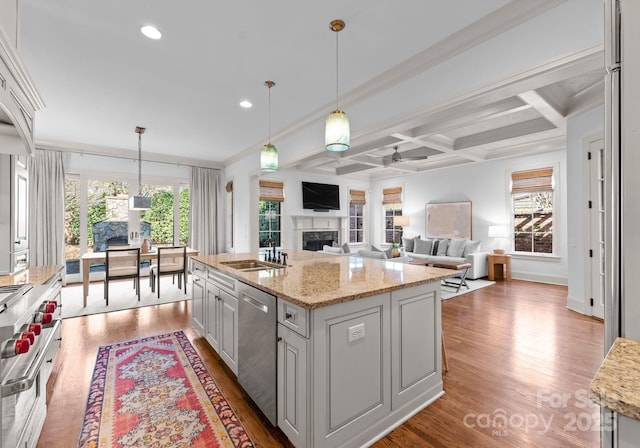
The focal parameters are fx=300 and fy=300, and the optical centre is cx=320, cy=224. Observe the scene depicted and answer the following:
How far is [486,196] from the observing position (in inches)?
278

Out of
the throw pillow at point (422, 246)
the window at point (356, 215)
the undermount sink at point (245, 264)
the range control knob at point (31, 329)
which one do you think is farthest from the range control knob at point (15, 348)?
the window at point (356, 215)

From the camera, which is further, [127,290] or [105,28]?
[127,290]

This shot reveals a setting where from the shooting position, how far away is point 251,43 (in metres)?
2.67

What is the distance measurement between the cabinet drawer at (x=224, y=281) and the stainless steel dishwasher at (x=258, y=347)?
0.17 metres

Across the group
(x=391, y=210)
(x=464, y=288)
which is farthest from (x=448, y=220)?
(x=464, y=288)

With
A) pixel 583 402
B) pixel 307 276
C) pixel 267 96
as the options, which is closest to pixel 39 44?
pixel 267 96

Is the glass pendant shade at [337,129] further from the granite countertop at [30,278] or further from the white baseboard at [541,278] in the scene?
the white baseboard at [541,278]

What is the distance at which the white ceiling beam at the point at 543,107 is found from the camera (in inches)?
134

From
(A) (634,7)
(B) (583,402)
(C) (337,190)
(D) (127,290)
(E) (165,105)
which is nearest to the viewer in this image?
(A) (634,7)

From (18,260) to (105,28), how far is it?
2.03m

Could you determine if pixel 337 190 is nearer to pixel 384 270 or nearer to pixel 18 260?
pixel 384 270

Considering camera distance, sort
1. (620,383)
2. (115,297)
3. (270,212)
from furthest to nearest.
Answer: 1. (270,212)
2. (115,297)
3. (620,383)

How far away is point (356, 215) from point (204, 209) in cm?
456

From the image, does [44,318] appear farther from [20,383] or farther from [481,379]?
[481,379]
